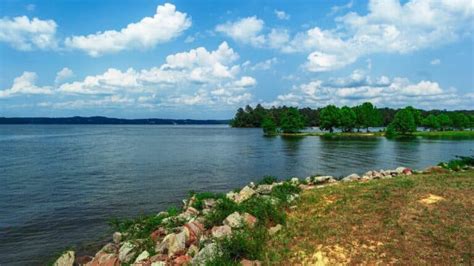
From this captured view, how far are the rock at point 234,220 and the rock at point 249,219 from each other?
167 mm

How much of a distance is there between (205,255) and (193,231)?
2157mm

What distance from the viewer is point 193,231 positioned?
1224 cm

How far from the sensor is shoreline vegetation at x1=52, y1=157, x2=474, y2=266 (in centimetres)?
1002

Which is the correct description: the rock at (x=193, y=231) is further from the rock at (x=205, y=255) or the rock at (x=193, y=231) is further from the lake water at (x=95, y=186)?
the lake water at (x=95, y=186)

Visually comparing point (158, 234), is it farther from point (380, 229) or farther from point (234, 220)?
point (380, 229)

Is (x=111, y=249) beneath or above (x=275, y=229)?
beneath

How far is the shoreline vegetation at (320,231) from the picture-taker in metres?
10.0

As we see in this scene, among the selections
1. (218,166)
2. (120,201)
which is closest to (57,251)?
(120,201)

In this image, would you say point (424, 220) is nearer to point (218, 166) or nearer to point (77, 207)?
point (77, 207)

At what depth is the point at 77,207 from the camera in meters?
23.0

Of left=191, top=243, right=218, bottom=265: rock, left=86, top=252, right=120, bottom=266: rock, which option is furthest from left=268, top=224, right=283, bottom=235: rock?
left=86, top=252, right=120, bottom=266: rock

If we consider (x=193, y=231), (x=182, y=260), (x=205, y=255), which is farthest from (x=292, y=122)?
(x=205, y=255)

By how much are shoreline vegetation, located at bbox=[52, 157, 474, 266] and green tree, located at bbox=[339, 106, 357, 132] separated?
4111 inches

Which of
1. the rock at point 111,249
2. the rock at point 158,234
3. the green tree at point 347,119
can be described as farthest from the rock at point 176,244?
the green tree at point 347,119
